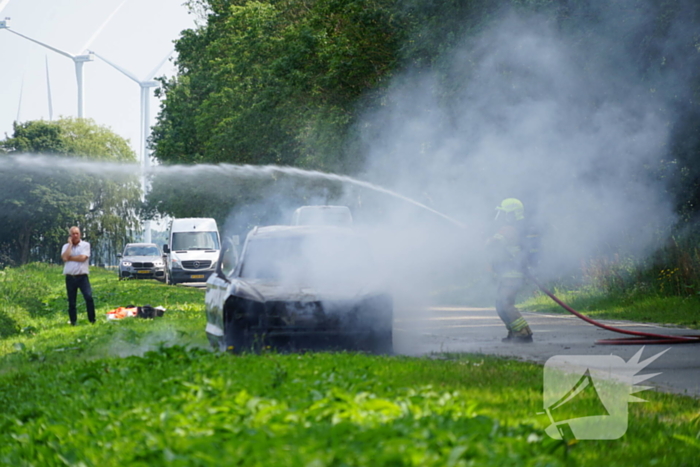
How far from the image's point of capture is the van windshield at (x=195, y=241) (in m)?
34.5

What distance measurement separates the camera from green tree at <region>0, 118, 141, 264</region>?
63938 mm

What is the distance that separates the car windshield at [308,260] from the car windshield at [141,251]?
→ 32877mm

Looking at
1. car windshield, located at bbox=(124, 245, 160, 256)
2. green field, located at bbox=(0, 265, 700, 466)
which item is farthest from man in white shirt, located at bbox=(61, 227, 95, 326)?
car windshield, located at bbox=(124, 245, 160, 256)

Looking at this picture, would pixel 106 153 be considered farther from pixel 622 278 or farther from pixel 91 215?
pixel 622 278

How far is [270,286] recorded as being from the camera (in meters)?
9.62

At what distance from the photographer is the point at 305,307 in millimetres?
9203

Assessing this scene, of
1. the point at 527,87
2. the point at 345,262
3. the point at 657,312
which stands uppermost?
the point at 527,87

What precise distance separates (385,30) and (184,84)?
75.7ft

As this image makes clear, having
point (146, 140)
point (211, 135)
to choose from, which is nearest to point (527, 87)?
point (211, 135)

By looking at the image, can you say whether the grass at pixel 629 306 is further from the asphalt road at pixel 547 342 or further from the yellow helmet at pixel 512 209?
the yellow helmet at pixel 512 209

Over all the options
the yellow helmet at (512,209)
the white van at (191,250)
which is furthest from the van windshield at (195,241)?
the yellow helmet at (512,209)

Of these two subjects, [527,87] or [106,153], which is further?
[106,153]

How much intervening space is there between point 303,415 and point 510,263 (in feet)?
23.5

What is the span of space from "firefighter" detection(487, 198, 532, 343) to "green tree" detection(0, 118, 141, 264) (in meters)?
57.0
